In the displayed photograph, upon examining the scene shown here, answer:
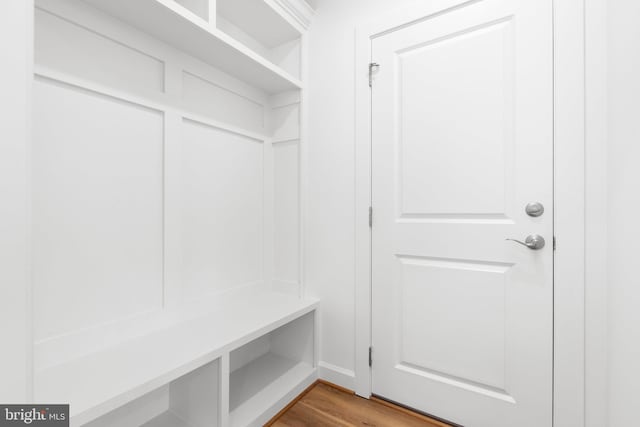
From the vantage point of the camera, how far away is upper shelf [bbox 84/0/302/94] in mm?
1144

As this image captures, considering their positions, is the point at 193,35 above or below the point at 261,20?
below

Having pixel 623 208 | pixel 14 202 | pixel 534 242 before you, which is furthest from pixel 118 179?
pixel 623 208

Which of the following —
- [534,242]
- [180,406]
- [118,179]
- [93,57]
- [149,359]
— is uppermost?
[93,57]

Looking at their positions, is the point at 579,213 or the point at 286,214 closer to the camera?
the point at 579,213

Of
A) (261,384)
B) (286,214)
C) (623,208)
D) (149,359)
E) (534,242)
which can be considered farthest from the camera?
(286,214)

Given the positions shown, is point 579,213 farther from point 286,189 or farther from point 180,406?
point 180,406

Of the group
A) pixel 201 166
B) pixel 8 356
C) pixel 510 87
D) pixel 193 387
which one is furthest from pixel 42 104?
pixel 510 87

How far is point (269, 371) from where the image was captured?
1.74m

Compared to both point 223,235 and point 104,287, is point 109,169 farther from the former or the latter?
point 223,235

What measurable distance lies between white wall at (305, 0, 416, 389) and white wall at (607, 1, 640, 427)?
1.07m

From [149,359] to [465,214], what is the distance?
1.45m

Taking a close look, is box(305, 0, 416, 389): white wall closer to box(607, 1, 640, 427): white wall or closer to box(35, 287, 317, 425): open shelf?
box(35, 287, 317, 425): open shelf

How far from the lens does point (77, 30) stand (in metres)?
1.11

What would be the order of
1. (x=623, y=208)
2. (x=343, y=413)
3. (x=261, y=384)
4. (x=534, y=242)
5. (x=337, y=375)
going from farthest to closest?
(x=337, y=375), (x=261, y=384), (x=343, y=413), (x=534, y=242), (x=623, y=208)
